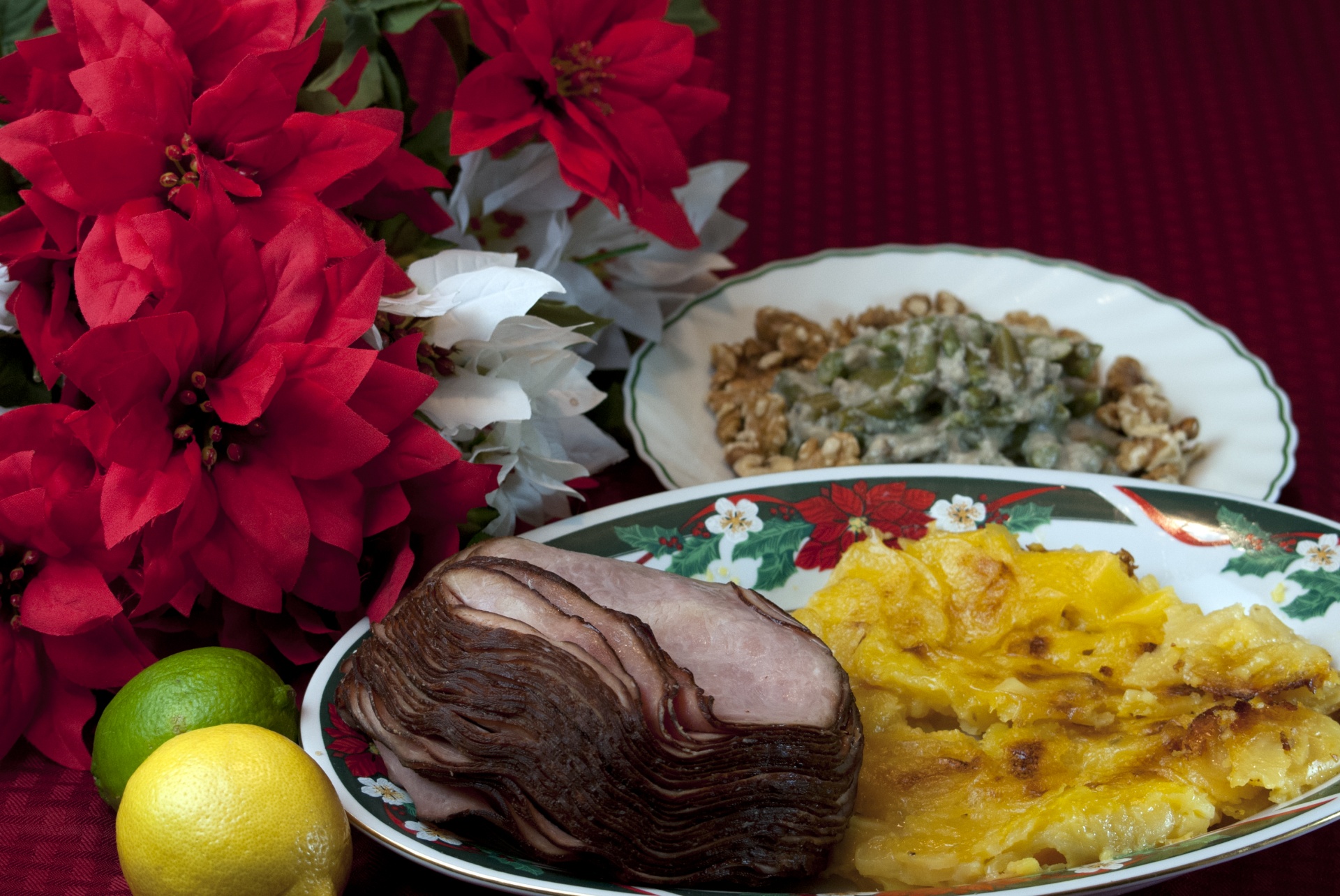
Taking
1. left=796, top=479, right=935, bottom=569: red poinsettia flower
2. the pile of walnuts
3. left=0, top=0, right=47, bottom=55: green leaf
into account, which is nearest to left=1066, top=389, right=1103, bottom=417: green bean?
the pile of walnuts

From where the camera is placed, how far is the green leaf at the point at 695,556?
4.41 ft

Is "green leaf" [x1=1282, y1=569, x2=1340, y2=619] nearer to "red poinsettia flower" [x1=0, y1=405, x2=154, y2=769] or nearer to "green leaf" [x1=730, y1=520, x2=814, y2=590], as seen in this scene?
"green leaf" [x1=730, y1=520, x2=814, y2=590]

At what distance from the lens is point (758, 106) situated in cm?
232

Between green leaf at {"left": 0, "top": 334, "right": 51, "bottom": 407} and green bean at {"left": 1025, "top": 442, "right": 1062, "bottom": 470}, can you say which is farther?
green bean at {"left": 1025, "top": 442, "right": 1062, "bottom": 470}

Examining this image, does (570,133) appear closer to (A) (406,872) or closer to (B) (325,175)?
(B) (325,175)

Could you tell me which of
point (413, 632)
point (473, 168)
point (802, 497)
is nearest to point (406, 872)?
point (413, 632)

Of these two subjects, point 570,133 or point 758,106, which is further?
point 758,106

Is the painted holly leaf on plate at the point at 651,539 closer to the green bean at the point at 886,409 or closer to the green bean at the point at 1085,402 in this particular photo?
the green bean at the point at 886,409

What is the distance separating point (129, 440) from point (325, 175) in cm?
30

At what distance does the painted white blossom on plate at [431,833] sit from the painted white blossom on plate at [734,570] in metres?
0.45

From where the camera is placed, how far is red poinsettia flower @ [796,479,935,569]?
137 cm

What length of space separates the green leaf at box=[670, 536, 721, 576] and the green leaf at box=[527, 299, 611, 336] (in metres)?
0.26

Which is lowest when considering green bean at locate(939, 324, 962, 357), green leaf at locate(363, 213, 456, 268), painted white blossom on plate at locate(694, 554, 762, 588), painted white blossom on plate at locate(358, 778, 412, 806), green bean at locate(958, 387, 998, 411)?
painted white blossom on plate at locate(358, 778, 412, 806)

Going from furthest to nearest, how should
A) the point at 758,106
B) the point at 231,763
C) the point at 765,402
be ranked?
the point at 758,106, the point at 765,402, the point at 231,763
